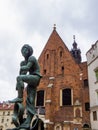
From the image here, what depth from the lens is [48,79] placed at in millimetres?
24234

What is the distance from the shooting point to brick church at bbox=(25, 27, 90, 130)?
20953 mm

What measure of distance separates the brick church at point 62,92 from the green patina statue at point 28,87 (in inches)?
604

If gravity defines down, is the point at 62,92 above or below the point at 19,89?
above

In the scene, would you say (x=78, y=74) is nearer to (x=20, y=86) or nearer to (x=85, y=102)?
(x=85, y=102)

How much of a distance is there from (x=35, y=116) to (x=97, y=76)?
1767 cm

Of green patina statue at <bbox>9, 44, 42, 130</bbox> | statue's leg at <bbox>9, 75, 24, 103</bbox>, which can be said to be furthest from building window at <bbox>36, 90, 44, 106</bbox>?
statue's leg at <bbox>9, 75, 24, 103</bbox>

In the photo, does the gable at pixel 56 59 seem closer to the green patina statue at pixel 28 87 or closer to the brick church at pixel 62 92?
the brick church at pixel 62 92

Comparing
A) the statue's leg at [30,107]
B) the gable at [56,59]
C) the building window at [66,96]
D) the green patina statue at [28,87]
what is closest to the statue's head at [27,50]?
the green patina statue at [28,87]

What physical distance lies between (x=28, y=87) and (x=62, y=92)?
59.5ft

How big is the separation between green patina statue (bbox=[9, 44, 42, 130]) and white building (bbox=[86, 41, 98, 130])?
636 inches

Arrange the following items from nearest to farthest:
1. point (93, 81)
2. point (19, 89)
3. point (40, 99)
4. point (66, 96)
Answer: point (19, 89)
point (93, 81)
point (66, 96)
point (40, 99)

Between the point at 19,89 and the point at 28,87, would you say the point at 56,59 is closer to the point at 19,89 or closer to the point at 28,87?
the point at 28,87

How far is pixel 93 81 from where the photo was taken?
70.9 ft

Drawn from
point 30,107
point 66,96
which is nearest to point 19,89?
point 30,107
